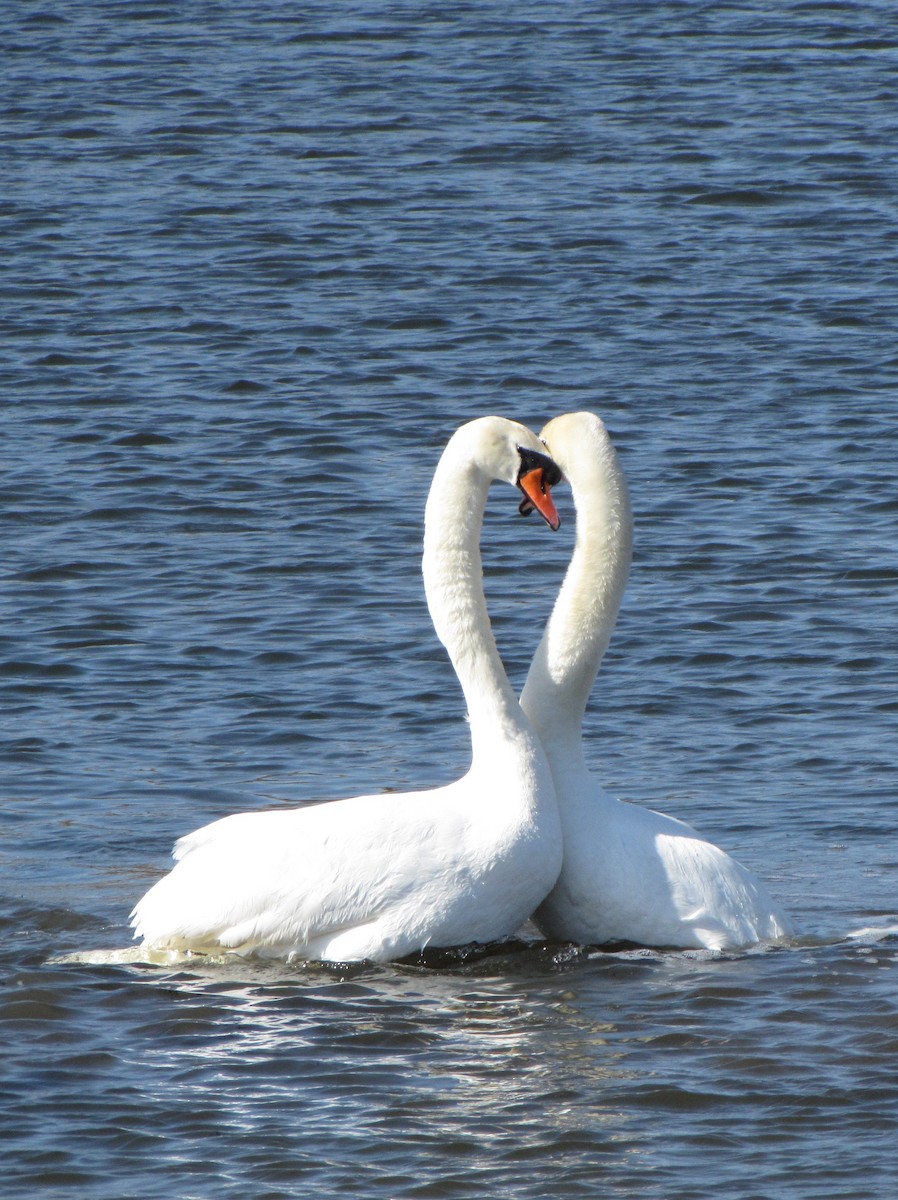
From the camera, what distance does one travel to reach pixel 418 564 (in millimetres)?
12461

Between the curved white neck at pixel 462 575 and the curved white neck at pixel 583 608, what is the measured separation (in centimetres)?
18

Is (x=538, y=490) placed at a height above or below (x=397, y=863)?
above

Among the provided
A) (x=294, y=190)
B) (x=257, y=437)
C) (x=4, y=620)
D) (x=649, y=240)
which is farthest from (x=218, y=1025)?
(x=294, y=190)

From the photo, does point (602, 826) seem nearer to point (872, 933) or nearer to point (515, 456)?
point (872, 933)

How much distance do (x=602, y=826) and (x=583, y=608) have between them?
78 centimetres

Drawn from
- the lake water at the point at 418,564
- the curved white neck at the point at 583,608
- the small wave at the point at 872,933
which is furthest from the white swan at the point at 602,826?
the small wave at the point at 872,933

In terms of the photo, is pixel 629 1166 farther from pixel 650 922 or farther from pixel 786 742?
pixel 786 742

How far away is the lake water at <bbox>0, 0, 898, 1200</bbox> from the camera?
657 centimetres

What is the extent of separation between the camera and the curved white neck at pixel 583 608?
25.7 ft

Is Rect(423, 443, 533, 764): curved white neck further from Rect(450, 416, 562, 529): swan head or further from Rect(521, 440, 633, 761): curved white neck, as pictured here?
Rect(521, 440, 633, 761): curved white neck

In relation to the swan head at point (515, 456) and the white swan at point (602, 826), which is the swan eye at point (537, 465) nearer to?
the swan head at point (515, 456)

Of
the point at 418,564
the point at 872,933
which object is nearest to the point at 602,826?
the point at 872,933

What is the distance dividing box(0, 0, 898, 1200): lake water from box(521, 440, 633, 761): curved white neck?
0.80 metres

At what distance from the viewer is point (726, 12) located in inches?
1193
